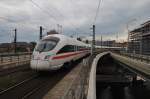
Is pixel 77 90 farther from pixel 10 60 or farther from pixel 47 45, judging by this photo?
pixel 10 60

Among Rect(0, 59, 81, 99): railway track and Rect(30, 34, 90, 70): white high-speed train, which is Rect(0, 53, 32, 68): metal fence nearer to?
Rect(30, 34, 90, 70): white high-speed train

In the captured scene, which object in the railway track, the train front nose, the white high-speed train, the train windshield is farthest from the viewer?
the train windshield

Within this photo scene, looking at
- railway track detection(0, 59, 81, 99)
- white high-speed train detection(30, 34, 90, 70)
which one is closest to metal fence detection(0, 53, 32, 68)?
white high-speed train detection(30, 34, 90, 70)

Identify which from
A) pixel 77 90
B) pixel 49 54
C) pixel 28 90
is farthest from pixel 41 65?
pixel 77 90

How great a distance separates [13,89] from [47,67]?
4820 mm

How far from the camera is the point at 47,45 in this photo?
63.1 ft

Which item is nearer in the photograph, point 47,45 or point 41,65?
point 41,65

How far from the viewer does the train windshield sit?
18908mm

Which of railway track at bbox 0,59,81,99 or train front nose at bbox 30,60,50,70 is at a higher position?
train front nose at bbox 30,60,50,70

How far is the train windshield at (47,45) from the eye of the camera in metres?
18.9

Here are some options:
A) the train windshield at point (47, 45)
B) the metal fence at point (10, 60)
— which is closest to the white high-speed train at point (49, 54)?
the train windshield at point (47, 45)

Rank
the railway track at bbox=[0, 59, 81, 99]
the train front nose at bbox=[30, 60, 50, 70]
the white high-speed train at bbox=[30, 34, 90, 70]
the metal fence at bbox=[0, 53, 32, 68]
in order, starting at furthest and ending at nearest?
the metal fence at bbox=[0, 53, 32, 68] < the white high-speed train at bbox=[30, 34, 90, 70] < the train front nose at bbox=[30, 60, 50, 70] < the railway track at bbox=[0, 59, 81, 99]

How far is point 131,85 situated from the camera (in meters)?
40.0

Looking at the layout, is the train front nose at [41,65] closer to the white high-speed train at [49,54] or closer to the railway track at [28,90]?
the white high-speed train at [49,54]
